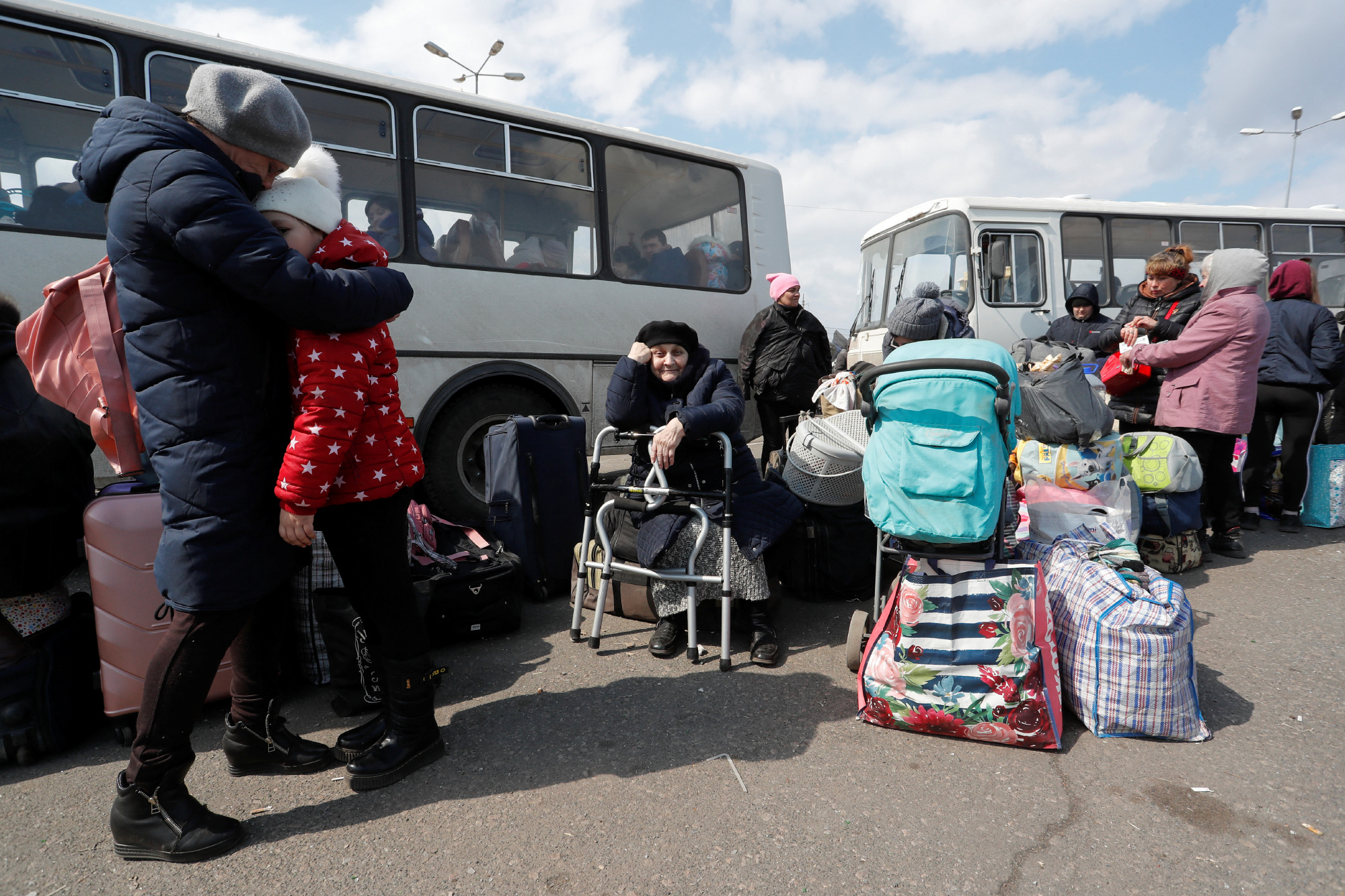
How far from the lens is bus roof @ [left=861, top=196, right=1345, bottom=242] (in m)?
8.64

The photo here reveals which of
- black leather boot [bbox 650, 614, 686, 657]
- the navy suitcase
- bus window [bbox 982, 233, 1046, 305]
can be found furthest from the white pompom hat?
bus window [bbox 982, 233, 1046, 305]

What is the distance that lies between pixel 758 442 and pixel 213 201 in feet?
25.2

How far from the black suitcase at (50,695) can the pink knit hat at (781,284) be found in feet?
16.6

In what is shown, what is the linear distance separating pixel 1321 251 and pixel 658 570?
11937 mm

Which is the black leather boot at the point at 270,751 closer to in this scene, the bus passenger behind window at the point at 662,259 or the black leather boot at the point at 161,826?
the black leather boot at the point at 161,826

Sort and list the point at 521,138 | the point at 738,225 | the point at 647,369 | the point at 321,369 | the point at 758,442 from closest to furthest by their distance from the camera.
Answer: the point at 321,369 → the point at 647,369 → the point at 521,138 → the point at 738,225 → the point at 758,442

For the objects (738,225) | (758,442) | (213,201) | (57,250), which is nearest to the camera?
(213,201)

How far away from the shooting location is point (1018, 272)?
873 centimetres

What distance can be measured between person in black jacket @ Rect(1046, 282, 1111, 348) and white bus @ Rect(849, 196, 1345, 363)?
134 centimetres

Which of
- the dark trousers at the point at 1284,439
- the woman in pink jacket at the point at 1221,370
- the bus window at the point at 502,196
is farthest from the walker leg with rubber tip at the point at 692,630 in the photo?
the dark trousers at the point at 1284,439

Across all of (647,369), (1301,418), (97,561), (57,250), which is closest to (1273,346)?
(1301,418)

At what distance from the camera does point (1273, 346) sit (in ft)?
15.9

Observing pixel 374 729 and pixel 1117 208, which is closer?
pixel 374 729

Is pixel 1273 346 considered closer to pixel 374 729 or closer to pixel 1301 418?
pixel 1301 418
